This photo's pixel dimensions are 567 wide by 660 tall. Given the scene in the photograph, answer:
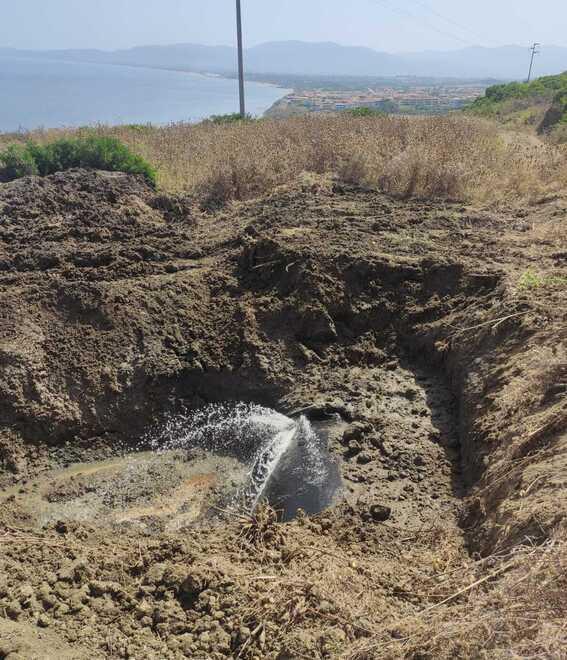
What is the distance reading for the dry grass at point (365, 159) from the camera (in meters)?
9.72

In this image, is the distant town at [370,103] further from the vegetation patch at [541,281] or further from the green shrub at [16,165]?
the vegetation patch at [541,281]

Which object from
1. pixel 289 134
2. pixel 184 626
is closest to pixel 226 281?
pixel 184 626

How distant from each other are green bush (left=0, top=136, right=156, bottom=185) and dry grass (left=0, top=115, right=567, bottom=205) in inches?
28.0

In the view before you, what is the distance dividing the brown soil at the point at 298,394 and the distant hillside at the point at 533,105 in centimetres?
1075

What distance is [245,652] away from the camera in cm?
292

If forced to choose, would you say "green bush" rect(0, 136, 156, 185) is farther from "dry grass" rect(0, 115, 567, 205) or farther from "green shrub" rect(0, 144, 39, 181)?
"dry grass" rect(0, 115, 567, 205)

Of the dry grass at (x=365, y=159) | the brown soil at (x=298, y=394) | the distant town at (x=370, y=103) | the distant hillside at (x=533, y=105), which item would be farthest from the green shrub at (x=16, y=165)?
the distant hillside at (x=533, y=105)

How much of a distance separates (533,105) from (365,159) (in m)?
18.3

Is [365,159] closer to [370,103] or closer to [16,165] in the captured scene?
[16,165]

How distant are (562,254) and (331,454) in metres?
3.97

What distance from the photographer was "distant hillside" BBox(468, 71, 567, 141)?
18.3 meters

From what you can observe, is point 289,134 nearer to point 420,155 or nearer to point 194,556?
point 420,155

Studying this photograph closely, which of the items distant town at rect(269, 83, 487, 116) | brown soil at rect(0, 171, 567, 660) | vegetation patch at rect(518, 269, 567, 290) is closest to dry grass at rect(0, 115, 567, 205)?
brown soil at rect(0, 171, 567, 660)

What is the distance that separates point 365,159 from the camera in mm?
10445
